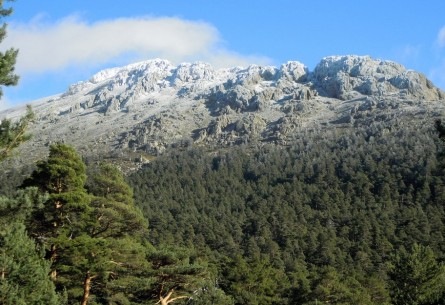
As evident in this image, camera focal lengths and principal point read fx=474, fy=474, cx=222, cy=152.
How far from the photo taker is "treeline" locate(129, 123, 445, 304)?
48.3 m

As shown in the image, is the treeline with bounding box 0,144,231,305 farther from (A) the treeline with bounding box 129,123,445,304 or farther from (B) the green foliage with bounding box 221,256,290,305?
(A) the treeline with bounding box 129,123,445,304

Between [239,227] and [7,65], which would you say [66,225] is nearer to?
[7,65]

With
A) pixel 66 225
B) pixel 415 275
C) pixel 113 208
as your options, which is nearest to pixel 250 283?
pixel 415 275

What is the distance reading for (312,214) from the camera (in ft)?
397

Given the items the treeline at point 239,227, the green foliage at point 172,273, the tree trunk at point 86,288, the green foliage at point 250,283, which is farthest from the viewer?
the green foliage at point 250,283

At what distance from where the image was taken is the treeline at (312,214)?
159 ft

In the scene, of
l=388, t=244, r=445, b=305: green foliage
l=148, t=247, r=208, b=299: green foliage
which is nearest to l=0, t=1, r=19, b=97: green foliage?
l=148, t=247, r=208, b=299: green foliage

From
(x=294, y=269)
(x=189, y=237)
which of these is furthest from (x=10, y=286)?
(x=189, y=237)

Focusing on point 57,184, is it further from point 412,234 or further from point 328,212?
point 328,212

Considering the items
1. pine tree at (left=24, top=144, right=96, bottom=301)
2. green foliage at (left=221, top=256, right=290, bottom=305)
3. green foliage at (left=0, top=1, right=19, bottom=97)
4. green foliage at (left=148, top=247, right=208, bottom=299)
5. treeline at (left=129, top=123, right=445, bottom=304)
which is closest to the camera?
green foliage at (left=0, top=1, right=19, bottom=97)

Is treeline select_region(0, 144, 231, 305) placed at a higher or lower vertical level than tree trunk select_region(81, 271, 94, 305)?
higher

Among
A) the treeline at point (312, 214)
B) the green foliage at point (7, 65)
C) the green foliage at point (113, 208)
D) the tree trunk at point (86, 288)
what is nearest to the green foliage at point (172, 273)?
the green foliage at point (113, 208)

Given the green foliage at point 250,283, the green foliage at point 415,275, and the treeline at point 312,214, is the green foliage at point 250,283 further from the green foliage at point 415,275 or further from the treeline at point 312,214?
the green foliage at point 415,275

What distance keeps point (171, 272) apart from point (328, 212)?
330 feet
